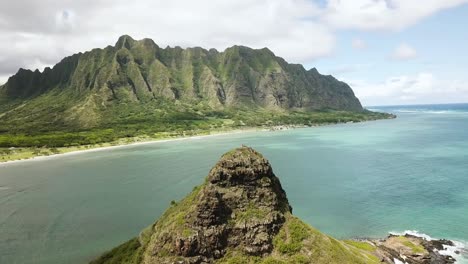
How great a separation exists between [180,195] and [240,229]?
74.2 meters

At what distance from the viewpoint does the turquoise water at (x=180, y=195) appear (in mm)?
78688

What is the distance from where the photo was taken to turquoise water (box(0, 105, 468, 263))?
258 ft

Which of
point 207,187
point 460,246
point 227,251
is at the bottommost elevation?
point 460,246

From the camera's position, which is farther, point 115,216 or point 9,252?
point 115,216

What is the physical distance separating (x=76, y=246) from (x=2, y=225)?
3123 centimetres

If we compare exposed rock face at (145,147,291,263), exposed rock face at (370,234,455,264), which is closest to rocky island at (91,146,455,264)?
exposed rock face at (145,147,291,263)

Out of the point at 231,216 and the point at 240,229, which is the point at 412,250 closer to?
the point at 240,229

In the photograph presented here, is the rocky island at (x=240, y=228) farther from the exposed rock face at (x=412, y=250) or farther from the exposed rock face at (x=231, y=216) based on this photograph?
the exposed rock face at (x=412, y=250)

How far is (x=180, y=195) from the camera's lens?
371ft

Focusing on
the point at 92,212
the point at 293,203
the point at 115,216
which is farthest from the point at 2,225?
the point at 293,203

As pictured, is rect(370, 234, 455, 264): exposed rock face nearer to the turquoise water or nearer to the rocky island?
the turquoise water

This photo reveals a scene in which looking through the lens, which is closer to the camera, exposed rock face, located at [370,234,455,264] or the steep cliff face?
the steep cliff face

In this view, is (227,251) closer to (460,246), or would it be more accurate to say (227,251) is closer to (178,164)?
(460,246)

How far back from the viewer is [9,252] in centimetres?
7244
